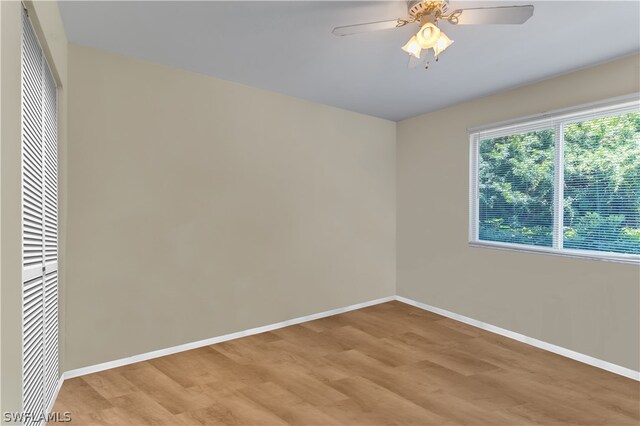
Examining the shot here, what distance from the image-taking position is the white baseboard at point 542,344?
3.11 metres

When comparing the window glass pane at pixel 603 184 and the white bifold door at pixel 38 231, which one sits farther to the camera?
the window glass pane at pixel 603 184

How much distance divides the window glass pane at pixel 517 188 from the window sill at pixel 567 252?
6cm

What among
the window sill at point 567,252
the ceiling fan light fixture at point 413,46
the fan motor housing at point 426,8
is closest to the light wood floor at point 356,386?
the window sill at point 567,252

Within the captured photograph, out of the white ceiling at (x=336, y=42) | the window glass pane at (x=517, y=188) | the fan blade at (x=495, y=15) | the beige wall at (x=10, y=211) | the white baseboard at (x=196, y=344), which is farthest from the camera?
the window glass pane at (x=517, y=188)

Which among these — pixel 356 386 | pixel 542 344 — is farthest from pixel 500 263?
pixel 356 386

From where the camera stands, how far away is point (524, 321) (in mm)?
3803

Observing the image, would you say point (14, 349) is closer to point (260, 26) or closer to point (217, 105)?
point (260, 26)

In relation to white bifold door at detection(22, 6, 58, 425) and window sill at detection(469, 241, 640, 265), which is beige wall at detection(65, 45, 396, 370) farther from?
window sill at detection(469, 241, 640, 265)

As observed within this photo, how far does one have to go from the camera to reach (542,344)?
3.64 meters

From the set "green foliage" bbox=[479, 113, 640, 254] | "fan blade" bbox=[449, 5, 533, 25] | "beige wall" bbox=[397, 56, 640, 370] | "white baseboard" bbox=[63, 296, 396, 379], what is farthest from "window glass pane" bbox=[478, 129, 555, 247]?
"fan blade" bbox=[449, 5, 533, 25]

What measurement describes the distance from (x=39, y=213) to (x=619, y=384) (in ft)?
12.5

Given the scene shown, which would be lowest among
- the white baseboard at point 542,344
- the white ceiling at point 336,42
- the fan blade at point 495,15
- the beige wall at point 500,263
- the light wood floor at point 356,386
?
the light wood floor at point 356,386

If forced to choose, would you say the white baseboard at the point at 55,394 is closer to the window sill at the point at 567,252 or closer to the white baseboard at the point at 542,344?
the white baseboard at the point at 542,344

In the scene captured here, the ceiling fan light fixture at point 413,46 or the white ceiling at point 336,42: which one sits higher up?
the white ceiling at point 336,42
